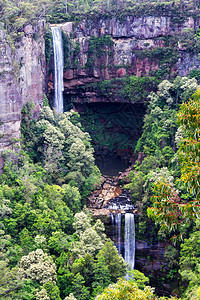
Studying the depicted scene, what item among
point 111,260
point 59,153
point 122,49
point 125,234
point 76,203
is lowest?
point 125,234

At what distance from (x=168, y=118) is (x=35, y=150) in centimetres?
1191

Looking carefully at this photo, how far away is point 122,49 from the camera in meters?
40.3

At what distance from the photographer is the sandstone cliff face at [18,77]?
995 inches

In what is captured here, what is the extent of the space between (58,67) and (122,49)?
23.6ft

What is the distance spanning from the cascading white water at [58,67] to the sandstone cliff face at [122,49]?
78.0 inches

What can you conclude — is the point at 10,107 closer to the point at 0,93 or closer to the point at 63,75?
the point at 0,93

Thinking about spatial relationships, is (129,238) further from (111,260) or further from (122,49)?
(122,49)

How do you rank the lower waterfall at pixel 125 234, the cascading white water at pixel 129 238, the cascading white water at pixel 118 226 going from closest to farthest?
the cascading white water at pixel 129 238 → the lower waterfall at pixel 125 234 → the cascading white water at pixel 118 226

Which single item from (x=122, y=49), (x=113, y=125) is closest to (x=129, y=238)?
(x=113, y=125)

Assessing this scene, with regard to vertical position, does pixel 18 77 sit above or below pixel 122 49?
below

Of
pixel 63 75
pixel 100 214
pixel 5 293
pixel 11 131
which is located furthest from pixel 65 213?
pixel 63 75

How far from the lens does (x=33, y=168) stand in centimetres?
2719

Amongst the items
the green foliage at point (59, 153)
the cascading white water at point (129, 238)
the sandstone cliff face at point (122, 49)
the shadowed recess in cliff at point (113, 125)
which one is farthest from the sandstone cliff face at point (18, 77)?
the shadowed recess in cliff at point (113, 125)

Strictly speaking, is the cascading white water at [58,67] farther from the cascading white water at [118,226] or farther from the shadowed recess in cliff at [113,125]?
the cascading white water at [118,226]
